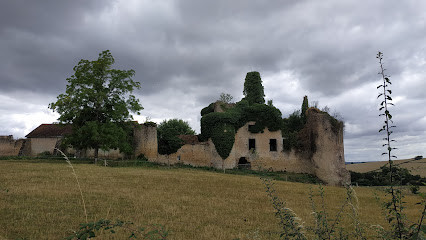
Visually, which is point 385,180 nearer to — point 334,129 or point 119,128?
point 119,128

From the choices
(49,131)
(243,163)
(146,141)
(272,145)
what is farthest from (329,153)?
(49,131)

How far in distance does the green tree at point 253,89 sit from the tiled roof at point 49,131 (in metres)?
26.5

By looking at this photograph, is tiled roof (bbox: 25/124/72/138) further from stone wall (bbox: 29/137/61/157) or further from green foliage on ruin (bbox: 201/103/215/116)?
green foliage on ruin (bbox: 201/103/215/116)

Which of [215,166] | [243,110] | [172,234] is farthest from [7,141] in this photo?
[172,234]

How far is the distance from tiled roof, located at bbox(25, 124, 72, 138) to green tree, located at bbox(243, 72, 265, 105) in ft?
87.0

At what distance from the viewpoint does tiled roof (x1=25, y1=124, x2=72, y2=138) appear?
38.9 metres

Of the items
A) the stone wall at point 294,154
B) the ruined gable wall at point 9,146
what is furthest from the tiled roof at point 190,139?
the ruined gable wall at point 9,146

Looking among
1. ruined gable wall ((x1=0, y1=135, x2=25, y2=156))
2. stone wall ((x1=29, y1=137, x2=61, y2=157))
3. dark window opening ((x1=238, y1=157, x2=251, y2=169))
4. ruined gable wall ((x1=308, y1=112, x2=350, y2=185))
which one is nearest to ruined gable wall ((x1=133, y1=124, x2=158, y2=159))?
dark window opening ((x1=238, y1=157, x2=251, y2=169))

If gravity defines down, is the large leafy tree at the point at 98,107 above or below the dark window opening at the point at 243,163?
above

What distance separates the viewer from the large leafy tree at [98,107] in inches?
1001

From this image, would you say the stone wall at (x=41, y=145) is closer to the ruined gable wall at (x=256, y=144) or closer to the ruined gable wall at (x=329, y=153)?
the ruined gable wall at (x=256, y=144)

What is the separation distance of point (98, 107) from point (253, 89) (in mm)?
20069

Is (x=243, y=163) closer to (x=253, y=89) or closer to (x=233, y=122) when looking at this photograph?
(x=233, y=122)

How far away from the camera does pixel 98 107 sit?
90.6 ft
